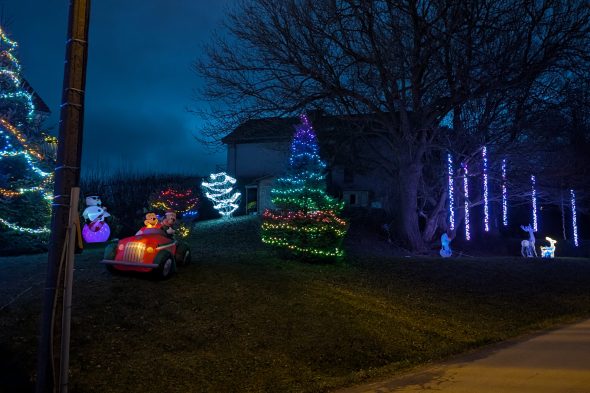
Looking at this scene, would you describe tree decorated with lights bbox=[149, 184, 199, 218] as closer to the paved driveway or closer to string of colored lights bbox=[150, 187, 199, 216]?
string of colored lights bbox=[150, 187, 199, 216]

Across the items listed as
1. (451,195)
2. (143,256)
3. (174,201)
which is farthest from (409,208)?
(143,256)

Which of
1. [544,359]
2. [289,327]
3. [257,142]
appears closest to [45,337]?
[289,327]

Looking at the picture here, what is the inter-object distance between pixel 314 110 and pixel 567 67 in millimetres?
9437

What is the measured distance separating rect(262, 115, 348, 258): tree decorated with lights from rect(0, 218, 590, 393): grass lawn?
21.2 inches

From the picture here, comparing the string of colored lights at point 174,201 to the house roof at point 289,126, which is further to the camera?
the house roof at point 289,126

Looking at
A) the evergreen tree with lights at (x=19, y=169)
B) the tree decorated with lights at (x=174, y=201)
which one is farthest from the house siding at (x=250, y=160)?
the evergreen tree with lights at (x=19, y=169)

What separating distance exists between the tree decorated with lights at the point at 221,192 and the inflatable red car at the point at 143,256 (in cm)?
1674

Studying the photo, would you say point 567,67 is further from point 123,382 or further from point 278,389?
point 123,382

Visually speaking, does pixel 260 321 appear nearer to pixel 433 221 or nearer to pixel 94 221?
pixel 94 221

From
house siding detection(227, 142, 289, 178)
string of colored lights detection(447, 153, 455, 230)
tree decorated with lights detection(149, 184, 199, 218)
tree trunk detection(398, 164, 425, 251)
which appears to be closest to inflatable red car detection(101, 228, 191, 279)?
tree decorated with lights detection(149, 184, 199, 218)

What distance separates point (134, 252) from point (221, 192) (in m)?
17.3

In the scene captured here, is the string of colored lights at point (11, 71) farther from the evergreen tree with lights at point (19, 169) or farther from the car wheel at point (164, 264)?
the car wheel at point (164, 264)

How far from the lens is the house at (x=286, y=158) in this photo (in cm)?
2250

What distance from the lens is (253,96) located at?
19625 mm
